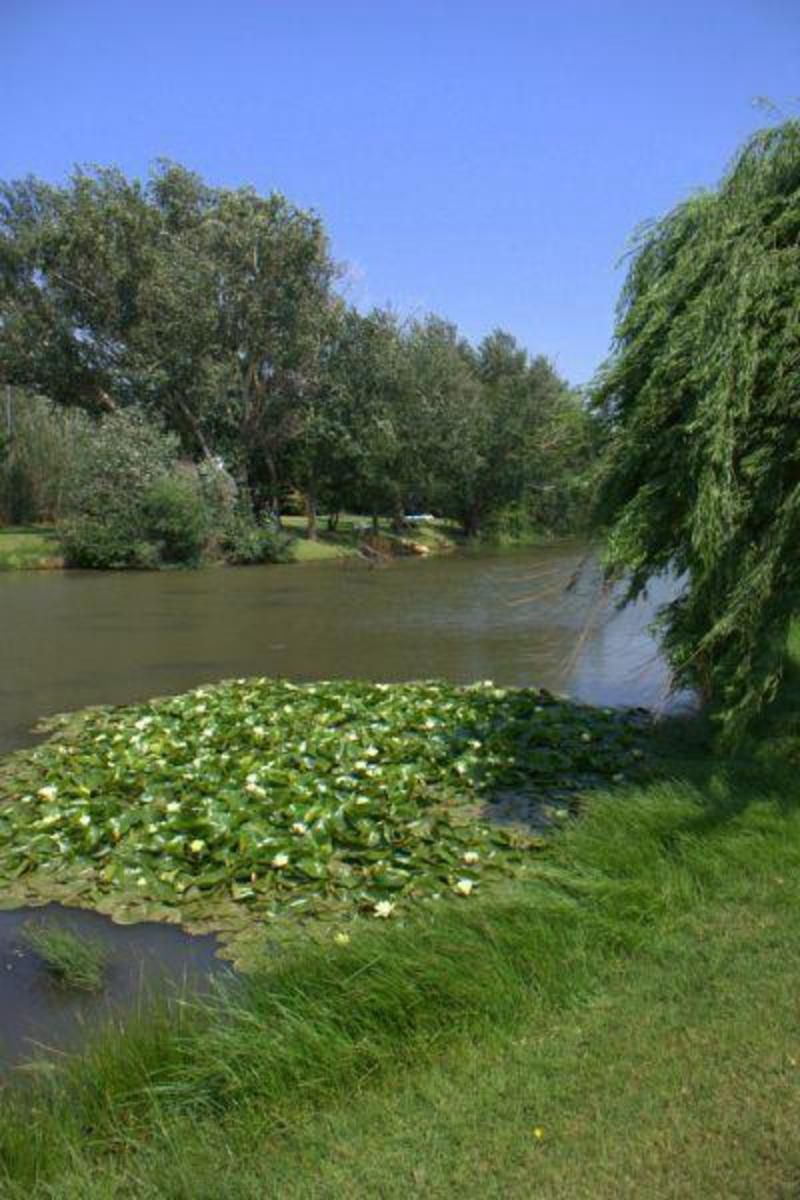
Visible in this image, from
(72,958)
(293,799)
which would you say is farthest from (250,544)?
(72,958)

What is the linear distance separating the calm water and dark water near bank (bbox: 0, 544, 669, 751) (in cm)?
5

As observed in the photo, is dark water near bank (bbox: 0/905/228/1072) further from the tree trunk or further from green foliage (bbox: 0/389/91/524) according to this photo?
the tree trunk

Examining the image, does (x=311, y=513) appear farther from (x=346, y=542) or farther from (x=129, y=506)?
(x=129, y=506)

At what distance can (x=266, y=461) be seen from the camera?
2062 inches

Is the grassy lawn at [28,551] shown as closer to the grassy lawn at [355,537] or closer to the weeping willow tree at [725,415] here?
the grassy lawn at [355,537]

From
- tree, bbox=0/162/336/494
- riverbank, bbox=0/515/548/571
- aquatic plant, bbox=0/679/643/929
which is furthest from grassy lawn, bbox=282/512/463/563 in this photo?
aquatic plant, bbox=0/679/643/929

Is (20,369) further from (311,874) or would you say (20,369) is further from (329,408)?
(311,874)

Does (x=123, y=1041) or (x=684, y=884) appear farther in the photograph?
(x=684, y=884)

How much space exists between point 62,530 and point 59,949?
36750mm

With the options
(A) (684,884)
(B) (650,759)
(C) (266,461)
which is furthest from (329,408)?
(A) (684,884)

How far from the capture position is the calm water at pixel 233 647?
647 centimetres

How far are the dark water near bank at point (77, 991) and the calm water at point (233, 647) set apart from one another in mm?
12

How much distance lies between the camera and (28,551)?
40.9 metres

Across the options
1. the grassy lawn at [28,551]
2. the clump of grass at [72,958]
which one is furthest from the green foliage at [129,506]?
the clump of grass at [72,958]
